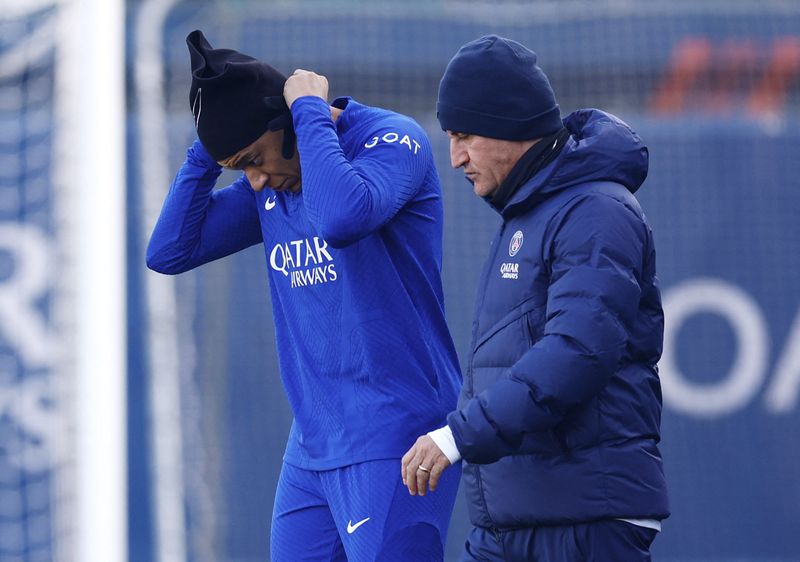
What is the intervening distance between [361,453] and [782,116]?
6.54 meters

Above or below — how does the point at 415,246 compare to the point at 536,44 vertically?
below

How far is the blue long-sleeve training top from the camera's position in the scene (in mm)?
2824

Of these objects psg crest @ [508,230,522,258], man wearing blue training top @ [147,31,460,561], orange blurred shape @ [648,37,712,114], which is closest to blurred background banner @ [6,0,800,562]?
orange blurred shape @ [648,37,712,114]

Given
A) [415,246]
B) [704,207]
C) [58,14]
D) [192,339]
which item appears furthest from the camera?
[704,207]

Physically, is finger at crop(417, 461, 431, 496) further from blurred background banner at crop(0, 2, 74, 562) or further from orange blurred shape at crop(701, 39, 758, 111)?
orange blurred shape at crop(701, 39, 758, 111)

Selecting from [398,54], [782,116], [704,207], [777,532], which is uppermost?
[398,54]

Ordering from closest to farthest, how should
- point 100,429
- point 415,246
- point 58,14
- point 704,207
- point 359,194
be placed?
point 359,194
point 415,246
point 100,429
point 58,14
point 704,207

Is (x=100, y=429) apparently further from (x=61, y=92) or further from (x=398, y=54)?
(x=398, y=54)

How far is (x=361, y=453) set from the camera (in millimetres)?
2869

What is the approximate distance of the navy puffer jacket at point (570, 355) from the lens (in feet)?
7.84

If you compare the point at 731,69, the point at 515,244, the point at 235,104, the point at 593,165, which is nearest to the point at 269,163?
the point at 235,104

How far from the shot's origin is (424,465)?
2.47 metres

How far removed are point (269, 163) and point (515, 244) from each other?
2.23ft

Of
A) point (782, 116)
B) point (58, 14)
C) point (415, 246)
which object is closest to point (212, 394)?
point (58, 14)
